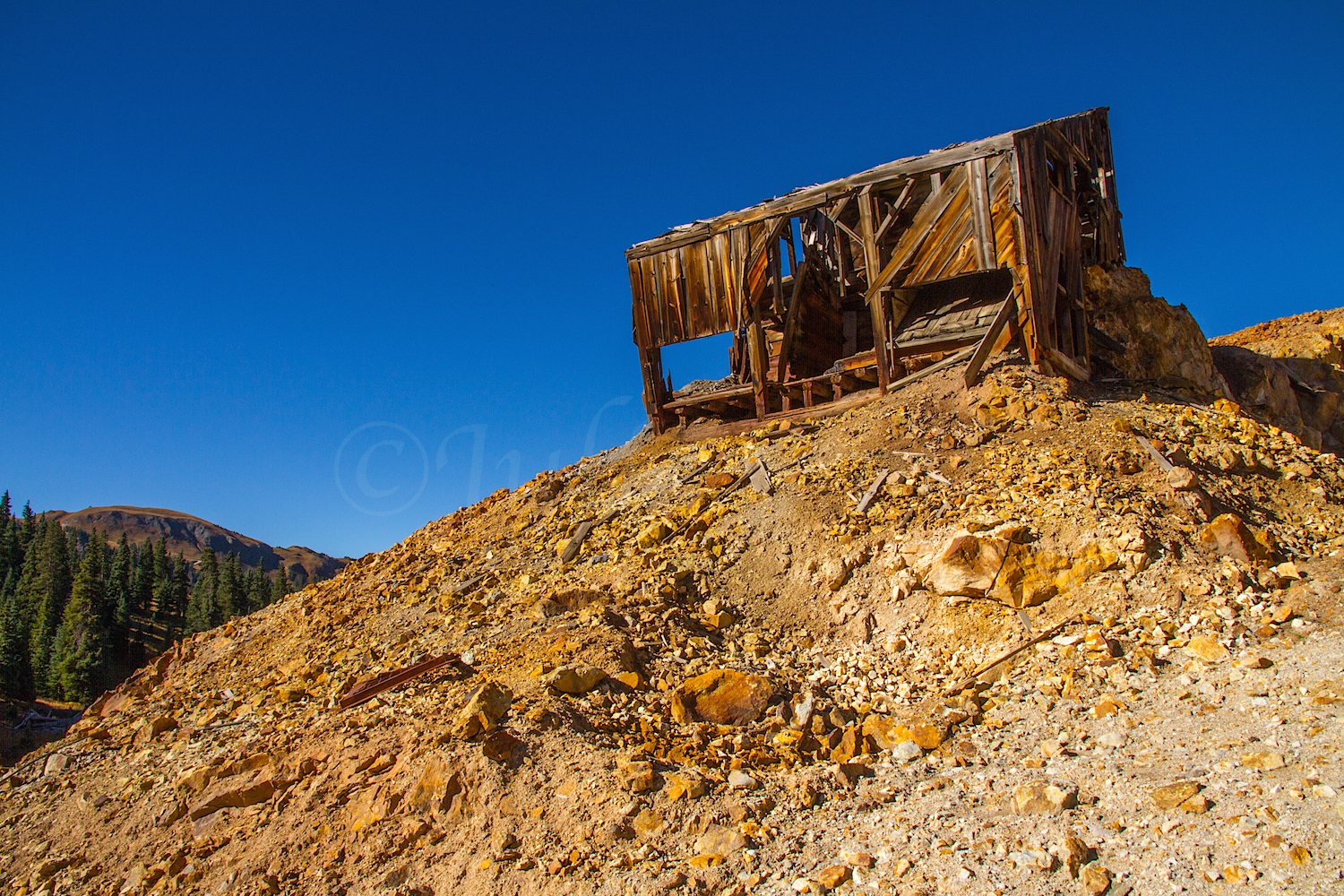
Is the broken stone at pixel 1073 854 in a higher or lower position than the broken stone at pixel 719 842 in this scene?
lower

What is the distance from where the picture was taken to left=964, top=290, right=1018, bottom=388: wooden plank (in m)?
11.8

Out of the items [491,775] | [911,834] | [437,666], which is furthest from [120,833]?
[911,834]

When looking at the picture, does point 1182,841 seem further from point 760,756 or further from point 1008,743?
point 760,756

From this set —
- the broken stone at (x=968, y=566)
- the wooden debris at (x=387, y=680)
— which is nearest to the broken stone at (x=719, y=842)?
the broken stone at (x=968, y=566)

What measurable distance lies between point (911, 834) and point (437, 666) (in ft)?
17.1

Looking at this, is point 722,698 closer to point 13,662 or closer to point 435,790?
point 435,790

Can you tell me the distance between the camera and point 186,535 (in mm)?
167750

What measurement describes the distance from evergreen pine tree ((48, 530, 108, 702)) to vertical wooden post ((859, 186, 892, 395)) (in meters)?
49.3

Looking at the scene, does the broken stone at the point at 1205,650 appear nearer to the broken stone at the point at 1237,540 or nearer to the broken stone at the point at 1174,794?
the broken stone at the point at 1237,540

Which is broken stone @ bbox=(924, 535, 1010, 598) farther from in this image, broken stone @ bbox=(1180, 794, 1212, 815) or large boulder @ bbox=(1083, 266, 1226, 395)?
large boulder @ bbox=(1083, 266, 1226, 395)

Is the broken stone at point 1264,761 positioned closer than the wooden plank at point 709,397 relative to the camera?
Yes

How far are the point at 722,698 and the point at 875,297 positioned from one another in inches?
331

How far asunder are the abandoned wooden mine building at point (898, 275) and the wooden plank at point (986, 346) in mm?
34

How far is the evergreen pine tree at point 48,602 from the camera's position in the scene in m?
45.9
